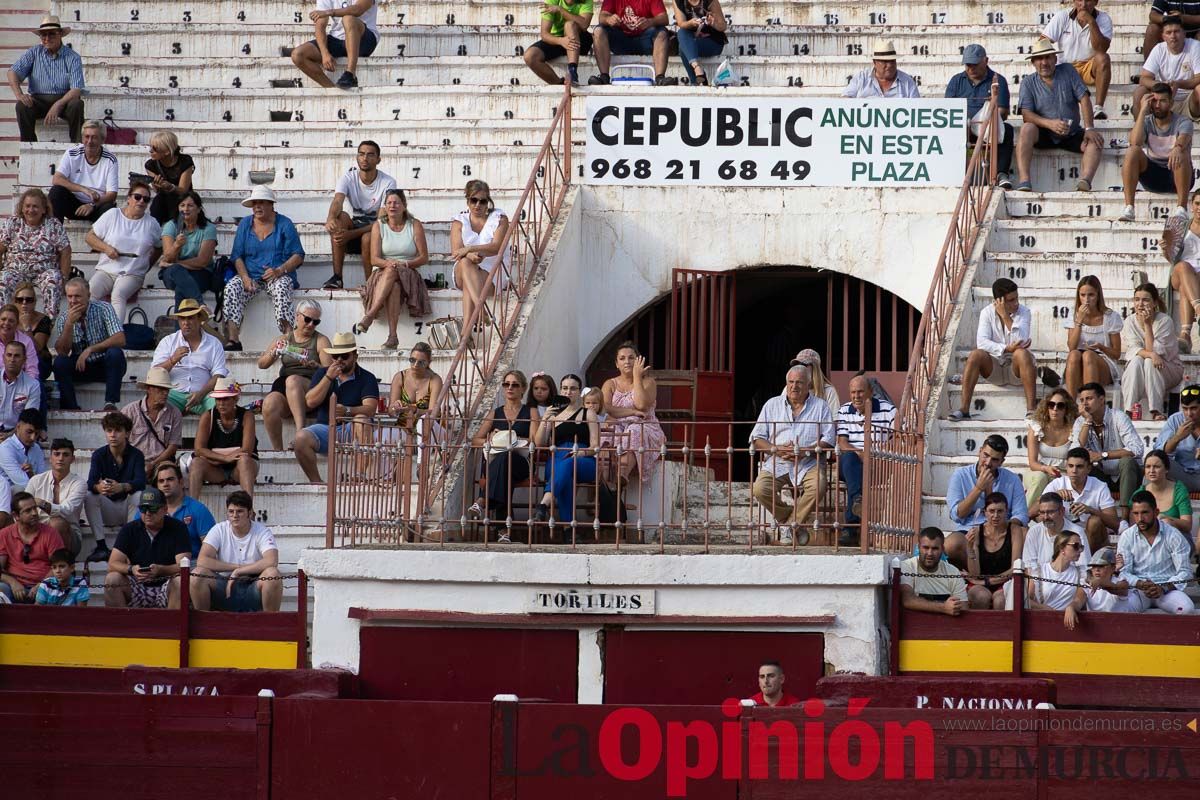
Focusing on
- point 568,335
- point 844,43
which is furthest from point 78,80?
point 844,43

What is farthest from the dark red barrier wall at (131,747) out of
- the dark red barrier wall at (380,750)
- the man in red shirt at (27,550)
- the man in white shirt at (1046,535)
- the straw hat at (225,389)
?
the man in white shirt at (1046,535)

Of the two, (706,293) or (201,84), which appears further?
(201,84)

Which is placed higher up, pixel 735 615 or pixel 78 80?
pixel 78 80

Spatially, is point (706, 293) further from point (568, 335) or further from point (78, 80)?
point (78, 80)

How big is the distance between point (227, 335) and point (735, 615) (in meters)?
5.87

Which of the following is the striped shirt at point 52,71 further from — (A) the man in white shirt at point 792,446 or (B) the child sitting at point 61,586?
(A) the man in white shirt at point 792,446

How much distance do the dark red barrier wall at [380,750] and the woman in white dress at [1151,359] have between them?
581 centimetres

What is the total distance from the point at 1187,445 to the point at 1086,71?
5225 millimetres

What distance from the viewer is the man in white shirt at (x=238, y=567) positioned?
48.2 ft

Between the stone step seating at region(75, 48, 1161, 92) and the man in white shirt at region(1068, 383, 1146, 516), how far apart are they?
4.75 m

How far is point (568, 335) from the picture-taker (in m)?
18.2

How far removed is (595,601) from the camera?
13.6 meters

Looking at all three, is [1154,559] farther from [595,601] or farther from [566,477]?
[566,477]

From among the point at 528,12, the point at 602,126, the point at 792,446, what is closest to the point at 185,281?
the point at 602,126
